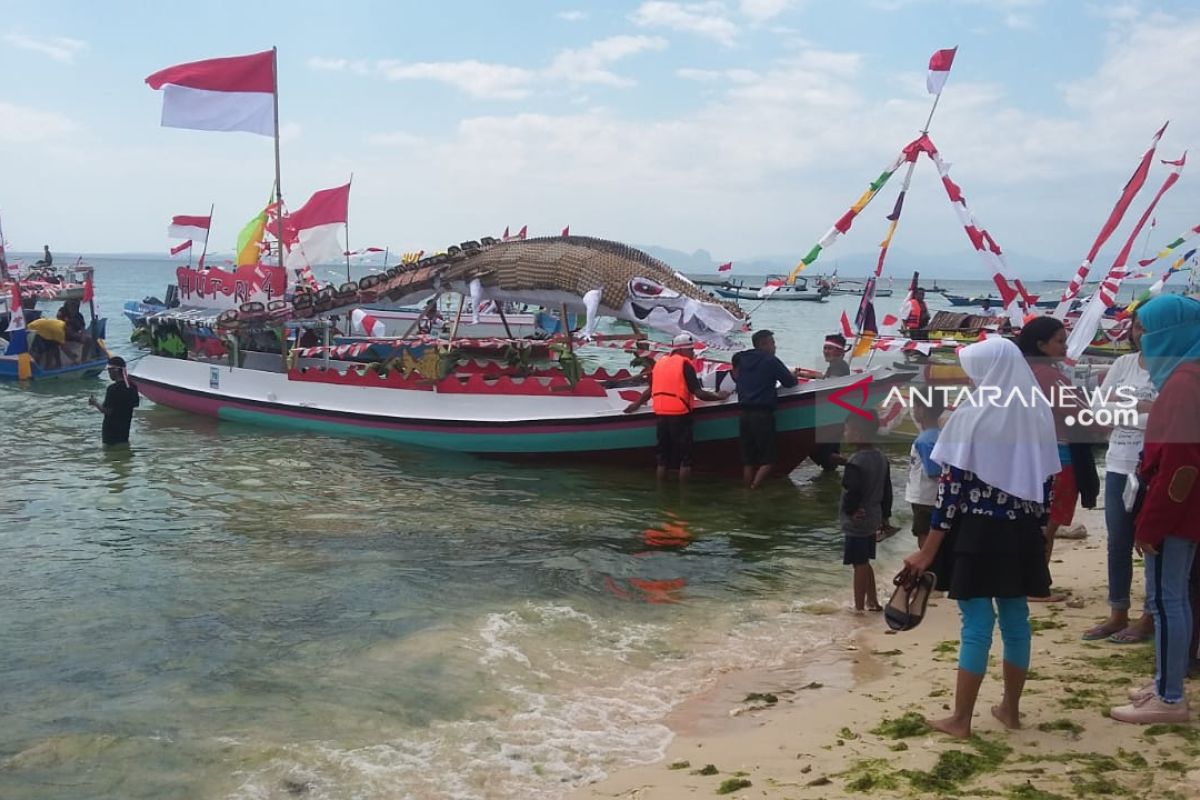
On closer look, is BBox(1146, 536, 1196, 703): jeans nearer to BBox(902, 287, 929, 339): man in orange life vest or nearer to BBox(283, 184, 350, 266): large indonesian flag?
BBox(902, 287, 929, 339): man in orange life vest

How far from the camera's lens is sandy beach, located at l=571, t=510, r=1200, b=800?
3928mm

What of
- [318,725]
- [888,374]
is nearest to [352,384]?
[888,374]

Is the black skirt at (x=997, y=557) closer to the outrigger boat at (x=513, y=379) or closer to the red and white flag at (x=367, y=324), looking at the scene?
the outrigger boat at (x=513, y=379)

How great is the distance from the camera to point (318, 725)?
5484mm

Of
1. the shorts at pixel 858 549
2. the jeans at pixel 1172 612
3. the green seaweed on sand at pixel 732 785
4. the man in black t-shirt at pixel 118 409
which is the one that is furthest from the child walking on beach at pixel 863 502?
the man in black t-shirt at pixel 118 409

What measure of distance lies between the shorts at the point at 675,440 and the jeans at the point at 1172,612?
8.34 meters

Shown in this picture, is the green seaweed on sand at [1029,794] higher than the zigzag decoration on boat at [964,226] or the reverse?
the reverse

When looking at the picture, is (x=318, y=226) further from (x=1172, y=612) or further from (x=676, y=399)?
(x=1172, y=612)

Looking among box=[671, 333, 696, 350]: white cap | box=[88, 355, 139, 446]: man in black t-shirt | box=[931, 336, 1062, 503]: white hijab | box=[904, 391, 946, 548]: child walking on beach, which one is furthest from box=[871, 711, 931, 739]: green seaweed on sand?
box=[88, 355, 139, 446]: man in black t-shirt

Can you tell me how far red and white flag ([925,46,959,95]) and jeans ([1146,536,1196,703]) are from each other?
30.6 feet

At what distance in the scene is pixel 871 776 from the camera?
13.5 ft

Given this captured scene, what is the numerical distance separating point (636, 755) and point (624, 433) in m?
8.40

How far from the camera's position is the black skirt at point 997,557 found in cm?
421

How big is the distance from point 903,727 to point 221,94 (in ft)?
50.4
